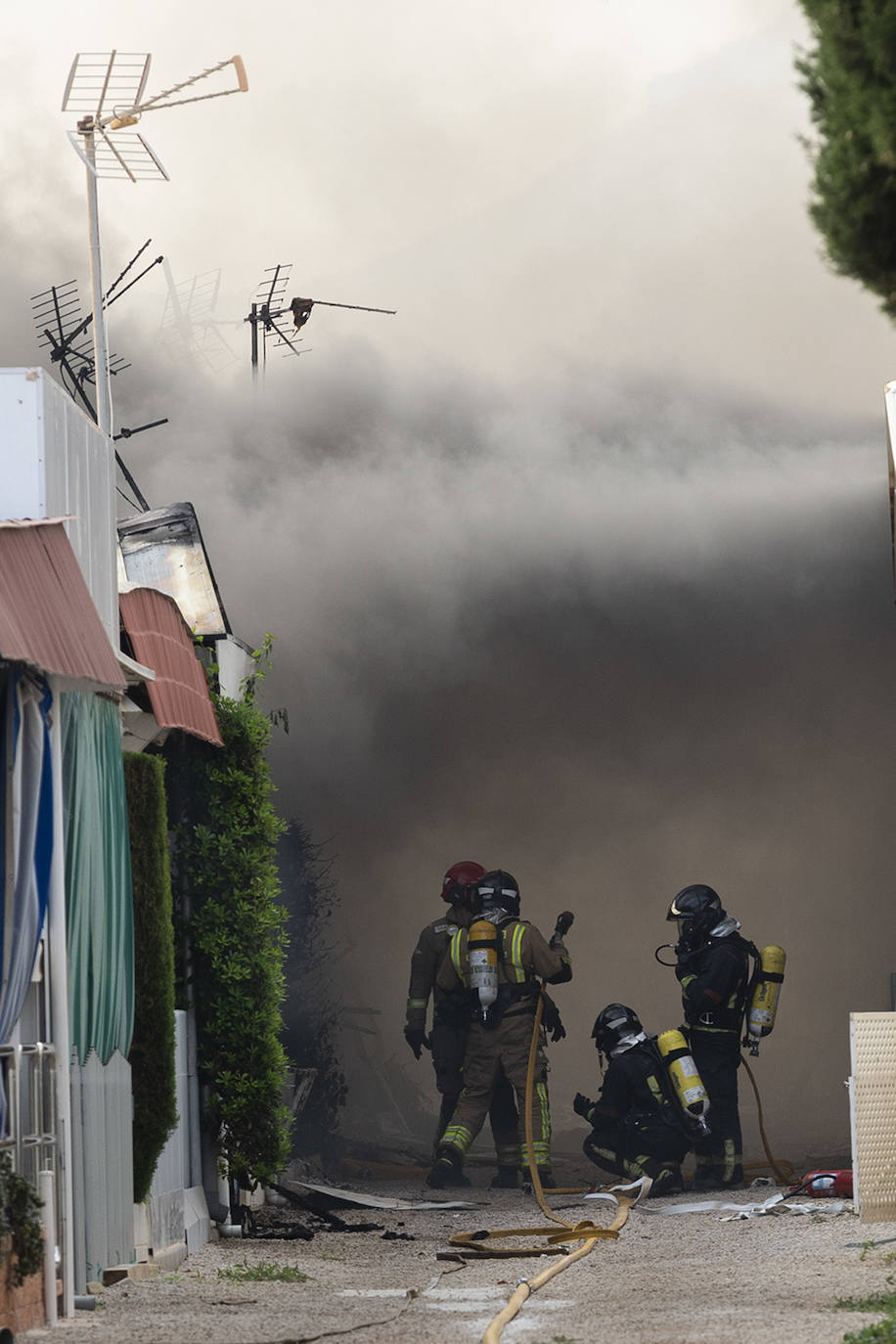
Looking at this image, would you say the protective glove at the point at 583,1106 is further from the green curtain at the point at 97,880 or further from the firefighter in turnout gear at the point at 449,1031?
the green curtain at the point at 97,880

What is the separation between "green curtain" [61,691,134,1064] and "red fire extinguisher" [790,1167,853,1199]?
4.72m

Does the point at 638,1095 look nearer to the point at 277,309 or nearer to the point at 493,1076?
the point at 493,1076

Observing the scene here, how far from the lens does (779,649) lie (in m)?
15.4

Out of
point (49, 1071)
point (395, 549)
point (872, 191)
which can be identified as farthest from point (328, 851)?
point (872, 191)

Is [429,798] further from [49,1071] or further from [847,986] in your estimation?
[49,1071]

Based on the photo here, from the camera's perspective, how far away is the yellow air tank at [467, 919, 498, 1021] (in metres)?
12.0

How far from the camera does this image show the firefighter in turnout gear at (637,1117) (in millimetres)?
11625

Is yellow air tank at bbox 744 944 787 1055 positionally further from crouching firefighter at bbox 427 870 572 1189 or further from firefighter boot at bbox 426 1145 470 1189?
firefighter boot at bbox 426 1145 470 1189

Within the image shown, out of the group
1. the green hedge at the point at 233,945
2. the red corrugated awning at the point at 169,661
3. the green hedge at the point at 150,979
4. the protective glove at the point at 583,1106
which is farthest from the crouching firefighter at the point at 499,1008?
the green hedge at the point at 150,979

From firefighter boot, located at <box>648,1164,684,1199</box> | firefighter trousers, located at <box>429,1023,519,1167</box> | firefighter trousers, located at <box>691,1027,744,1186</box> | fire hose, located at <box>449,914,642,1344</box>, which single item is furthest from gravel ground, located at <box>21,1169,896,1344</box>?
firefighter trousers, located at <box>429,1023,519,1167</box>

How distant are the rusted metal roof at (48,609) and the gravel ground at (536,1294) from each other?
228cm

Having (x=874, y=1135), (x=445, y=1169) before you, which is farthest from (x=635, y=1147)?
(x=874, y=1135)

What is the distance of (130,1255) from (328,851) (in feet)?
25.8

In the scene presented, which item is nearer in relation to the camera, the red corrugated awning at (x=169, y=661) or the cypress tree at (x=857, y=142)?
the cypress tree at (x=857, y=142)
